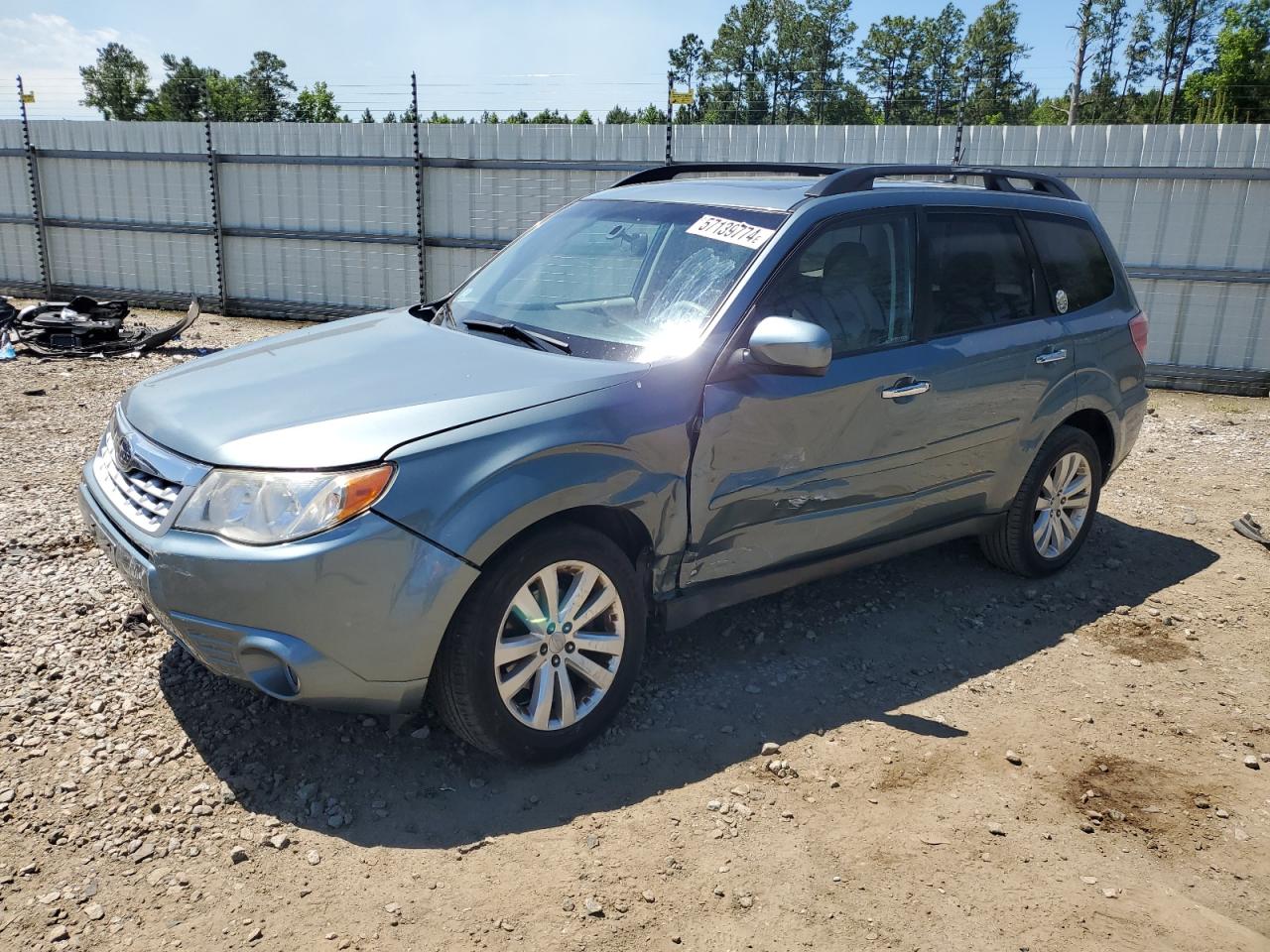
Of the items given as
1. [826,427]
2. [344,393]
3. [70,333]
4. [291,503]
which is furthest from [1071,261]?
[70,333]

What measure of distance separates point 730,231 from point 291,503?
1978mm

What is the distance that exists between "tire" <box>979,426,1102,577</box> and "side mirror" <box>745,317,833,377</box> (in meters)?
1.91

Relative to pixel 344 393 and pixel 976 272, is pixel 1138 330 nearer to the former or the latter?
pixel 976 272

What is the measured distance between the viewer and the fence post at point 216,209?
14109mm

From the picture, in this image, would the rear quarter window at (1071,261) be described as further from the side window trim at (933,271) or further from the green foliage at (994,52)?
the green foliage at (994,52)

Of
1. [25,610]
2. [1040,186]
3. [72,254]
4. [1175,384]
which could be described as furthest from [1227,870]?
[72,254]

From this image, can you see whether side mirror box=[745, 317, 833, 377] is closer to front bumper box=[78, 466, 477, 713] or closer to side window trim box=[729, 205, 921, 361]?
side window trim box=[729, 205, 921, 361]

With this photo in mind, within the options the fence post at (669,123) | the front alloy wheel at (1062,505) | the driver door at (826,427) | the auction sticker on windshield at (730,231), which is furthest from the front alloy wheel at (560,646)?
the fence post at (669,123)

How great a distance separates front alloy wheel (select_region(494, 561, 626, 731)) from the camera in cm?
323

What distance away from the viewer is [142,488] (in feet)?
10.8

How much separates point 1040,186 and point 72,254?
1468 centimetres

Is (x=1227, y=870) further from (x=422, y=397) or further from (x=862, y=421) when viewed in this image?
(x=422, y=397)

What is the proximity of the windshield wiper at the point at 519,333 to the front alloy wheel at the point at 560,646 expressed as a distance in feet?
2.80

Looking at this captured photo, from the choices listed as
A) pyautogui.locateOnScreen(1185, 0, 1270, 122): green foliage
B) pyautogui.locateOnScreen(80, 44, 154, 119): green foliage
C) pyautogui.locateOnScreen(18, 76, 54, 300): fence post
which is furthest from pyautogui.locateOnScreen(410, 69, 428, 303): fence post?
pyautogui.locateOnScreen(80, 44, 154, 119): green foliage
